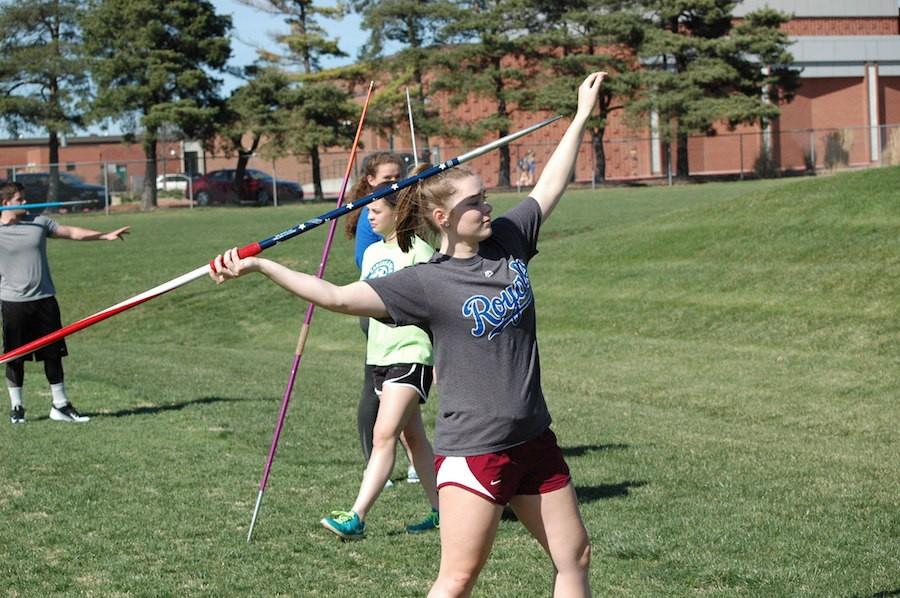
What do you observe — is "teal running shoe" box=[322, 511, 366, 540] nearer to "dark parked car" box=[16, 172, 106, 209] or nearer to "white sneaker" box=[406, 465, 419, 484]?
"white sneaker" box=[406, 465, 419, 484]

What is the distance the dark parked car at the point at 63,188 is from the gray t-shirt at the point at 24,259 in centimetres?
3610

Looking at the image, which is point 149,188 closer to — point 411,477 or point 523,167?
point 523,167

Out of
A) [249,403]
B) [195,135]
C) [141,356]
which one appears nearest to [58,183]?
[195,135]

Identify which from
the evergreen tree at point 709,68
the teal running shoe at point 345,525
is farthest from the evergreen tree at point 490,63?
the teal running shoe at point 345,525

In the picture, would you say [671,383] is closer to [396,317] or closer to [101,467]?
[101,467]

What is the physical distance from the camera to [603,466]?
26.6ft

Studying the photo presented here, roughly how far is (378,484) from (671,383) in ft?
25.0

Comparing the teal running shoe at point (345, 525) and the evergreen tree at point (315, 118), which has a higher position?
the evergreen tree at point (315, 118)

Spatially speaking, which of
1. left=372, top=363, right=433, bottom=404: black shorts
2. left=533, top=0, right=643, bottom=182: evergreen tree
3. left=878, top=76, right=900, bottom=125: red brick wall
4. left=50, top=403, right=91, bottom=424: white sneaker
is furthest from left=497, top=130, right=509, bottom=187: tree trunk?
left=372, top=363, right=433, bottom=404: black shorts

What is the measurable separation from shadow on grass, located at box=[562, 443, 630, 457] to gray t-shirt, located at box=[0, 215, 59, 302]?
5.11m

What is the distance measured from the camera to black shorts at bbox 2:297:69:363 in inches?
418

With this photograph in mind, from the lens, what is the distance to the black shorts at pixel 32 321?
10.6 m

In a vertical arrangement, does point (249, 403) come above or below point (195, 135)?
below

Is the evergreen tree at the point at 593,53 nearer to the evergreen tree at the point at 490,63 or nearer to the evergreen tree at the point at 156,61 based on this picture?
the evergreen tree at the point at 490,63
